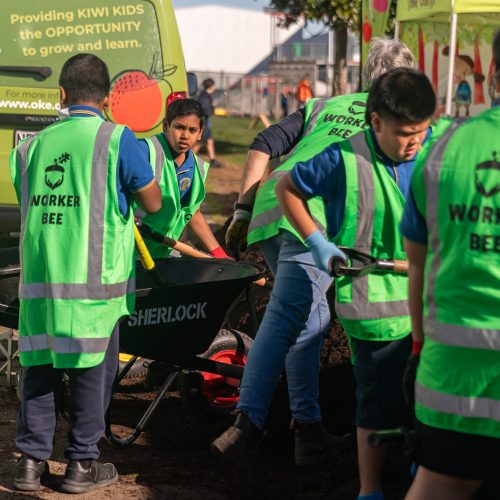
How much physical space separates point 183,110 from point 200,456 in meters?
1.61

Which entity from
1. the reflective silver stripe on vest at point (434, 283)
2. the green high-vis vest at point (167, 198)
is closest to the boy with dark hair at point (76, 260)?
the green high-vis vest at point (167, 198)

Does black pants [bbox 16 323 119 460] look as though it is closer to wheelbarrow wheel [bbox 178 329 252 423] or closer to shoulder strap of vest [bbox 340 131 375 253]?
wheelbarrow wheel [bbox 178 329 252 423]

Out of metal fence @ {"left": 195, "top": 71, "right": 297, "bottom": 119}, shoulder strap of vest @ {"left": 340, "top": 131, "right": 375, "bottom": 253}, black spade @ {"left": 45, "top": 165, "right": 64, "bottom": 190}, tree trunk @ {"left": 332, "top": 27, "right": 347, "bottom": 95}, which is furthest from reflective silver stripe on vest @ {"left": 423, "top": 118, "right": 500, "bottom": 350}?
metal fence @ {"left": 195, "top": 71, "right": 297, "bottom": 119}

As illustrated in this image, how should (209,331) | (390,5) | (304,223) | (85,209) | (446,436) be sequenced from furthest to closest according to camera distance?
(390,5) < (209,331) < (85,209) < (304,223) < (446,436)

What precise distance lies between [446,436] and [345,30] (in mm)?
18555

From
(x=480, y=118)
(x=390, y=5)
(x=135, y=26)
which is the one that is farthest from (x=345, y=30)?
(x=480, y=118)

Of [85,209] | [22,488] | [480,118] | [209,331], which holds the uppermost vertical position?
[480,118]

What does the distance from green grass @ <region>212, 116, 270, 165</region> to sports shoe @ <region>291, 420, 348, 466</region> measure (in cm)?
1459

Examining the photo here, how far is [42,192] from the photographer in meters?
4.12

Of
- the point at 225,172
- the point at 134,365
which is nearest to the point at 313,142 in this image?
the point at 134,365

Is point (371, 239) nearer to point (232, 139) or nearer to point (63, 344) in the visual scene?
point (63, 344)

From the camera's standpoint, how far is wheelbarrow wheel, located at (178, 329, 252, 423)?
519cm

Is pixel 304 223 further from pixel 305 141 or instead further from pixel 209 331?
pixel 209 331

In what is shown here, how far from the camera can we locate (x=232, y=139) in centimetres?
2514
